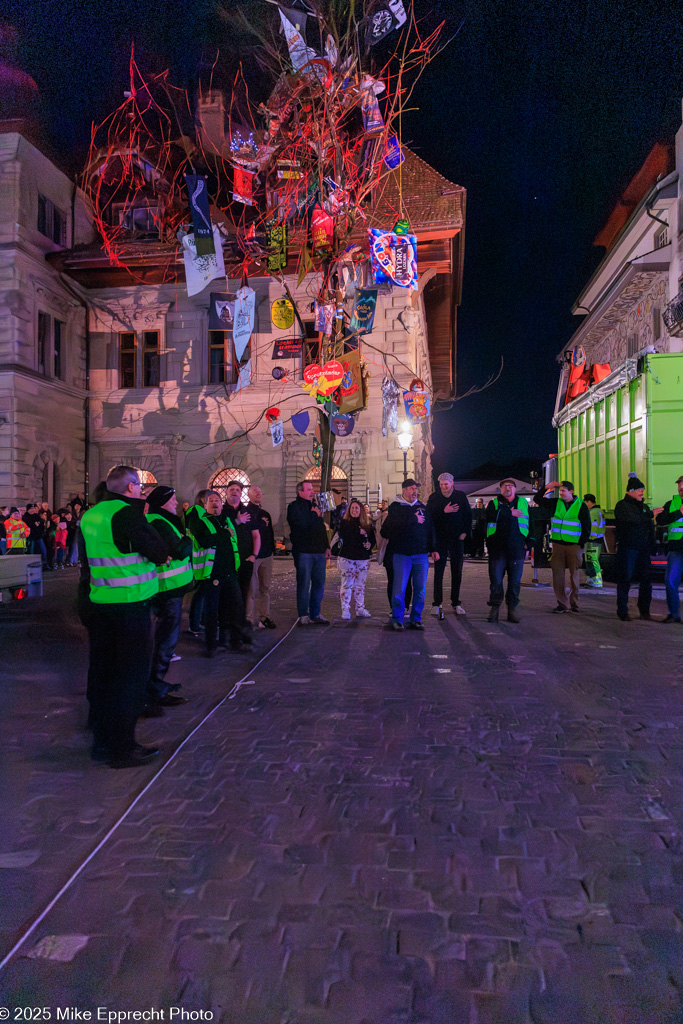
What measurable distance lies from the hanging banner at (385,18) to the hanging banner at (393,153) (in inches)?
90.5

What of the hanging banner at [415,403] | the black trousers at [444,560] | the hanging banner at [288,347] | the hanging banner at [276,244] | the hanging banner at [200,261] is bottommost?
the black trousers at [444,560]

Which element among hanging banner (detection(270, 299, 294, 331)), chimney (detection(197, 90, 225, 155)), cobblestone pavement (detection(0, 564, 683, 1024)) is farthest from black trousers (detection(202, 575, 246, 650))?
chimney (detection(197, 90, 225, 155))

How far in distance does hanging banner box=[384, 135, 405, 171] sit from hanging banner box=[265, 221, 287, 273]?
18.6 feet

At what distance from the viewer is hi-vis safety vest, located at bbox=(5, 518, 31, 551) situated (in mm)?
17172

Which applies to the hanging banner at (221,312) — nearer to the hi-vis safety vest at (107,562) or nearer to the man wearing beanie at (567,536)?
the man wearing beanie at (567,536)

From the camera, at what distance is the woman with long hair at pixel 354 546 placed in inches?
376

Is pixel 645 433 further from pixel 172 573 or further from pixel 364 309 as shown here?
pixel 364 309

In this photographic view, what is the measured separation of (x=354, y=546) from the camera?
31.4 feet

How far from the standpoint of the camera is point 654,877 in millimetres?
2842

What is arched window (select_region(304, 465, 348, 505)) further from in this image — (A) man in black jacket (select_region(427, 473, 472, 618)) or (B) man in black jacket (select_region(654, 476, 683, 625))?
(B) man in black jacket (select_region(654, 476, 683, 625))

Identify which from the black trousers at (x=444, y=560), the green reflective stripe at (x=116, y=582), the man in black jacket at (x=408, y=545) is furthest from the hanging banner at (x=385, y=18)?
the green reflective stripe at (x=116, y=582)

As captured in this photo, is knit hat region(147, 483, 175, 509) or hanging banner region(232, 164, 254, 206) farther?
hanging banner region(232, 164, 254, 206)

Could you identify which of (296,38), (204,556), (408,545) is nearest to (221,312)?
(296,38)

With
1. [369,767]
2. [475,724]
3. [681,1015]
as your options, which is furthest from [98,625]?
[681,1015]
